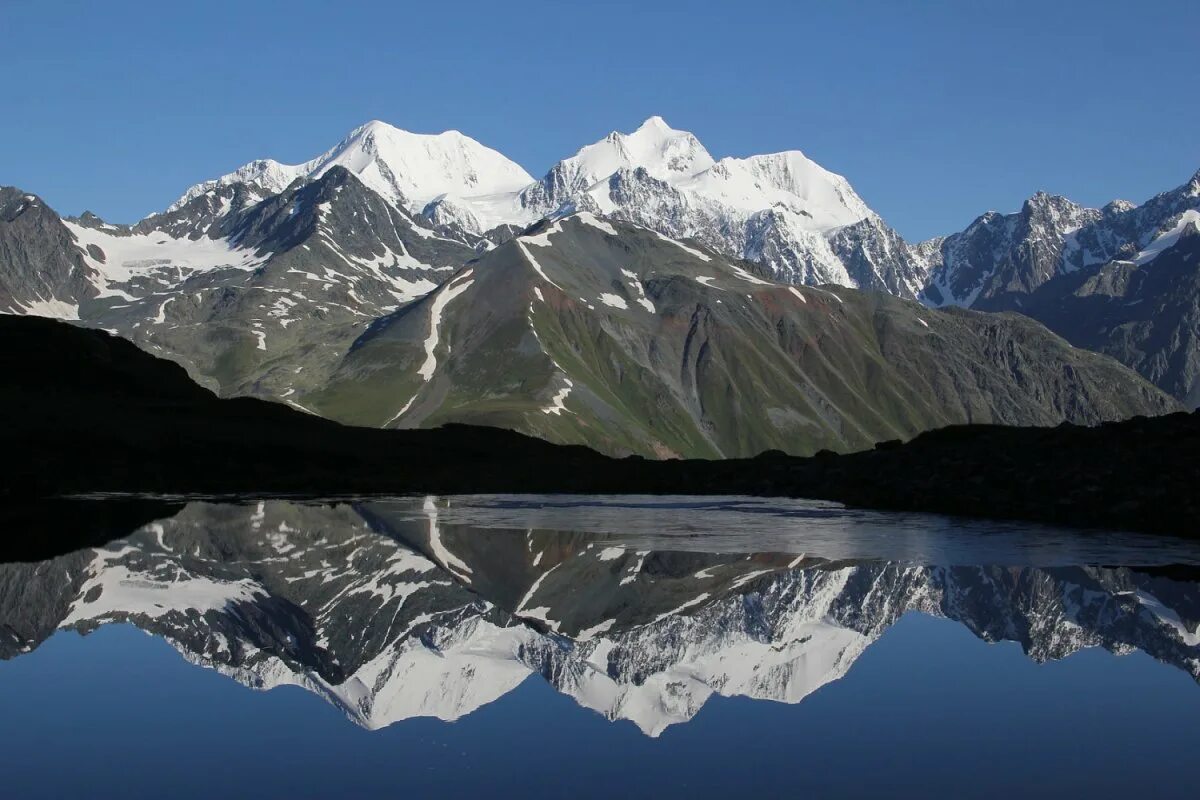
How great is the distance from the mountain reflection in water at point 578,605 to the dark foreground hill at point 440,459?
1361cm

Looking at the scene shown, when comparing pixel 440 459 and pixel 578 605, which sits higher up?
pixel 440 459

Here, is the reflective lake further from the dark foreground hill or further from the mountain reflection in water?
the dark foreground hill

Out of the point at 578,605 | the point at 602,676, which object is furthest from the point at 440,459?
the point at 602,676

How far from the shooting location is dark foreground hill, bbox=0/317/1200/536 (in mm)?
65125

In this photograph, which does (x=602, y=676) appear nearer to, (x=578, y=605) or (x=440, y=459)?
(x=578, y=605)

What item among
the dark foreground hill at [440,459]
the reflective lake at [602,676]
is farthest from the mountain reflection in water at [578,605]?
the dark foreground hill at [440,459]

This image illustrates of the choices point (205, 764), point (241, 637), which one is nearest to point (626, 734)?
point (205, 764)

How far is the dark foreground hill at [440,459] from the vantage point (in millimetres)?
65125

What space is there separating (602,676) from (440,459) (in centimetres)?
9362

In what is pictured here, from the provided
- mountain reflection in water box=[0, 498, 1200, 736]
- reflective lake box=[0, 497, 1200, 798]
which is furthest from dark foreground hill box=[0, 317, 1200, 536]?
reflective lake box=[0, 497, 1200, 798]

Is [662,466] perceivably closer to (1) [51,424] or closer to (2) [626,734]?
(1) [51,424]

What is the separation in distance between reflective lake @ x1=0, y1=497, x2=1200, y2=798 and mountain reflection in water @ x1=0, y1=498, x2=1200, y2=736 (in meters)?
0.12

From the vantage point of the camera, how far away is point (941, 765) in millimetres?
18438

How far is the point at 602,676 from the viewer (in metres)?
24.3
